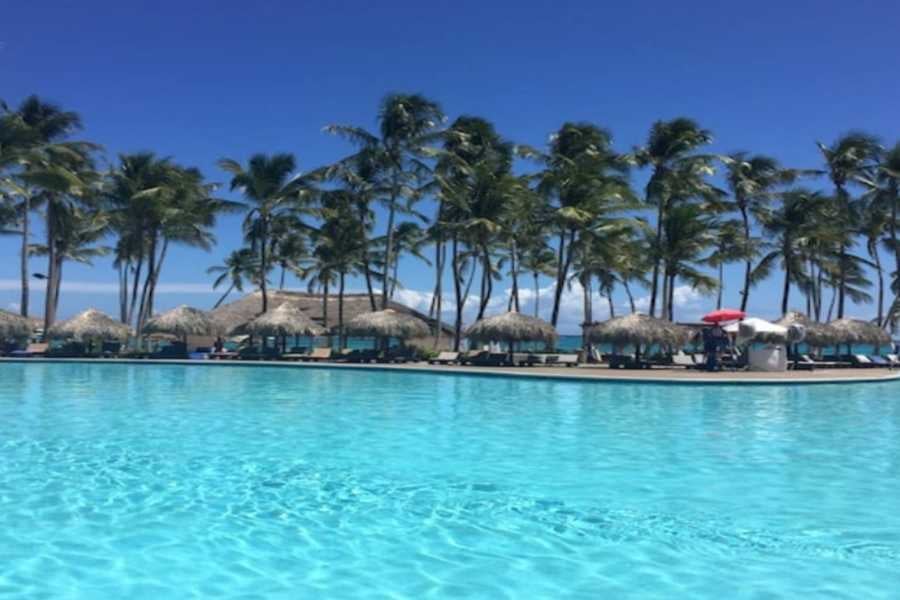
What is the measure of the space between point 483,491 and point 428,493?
1.90ft

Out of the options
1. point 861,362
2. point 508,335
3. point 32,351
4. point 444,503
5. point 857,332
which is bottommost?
point 444,503

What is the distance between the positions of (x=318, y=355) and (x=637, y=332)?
1243 cm

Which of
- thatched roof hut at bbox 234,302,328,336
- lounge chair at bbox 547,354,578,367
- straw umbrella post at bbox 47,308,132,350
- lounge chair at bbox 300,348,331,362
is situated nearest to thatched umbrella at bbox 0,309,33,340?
straw umbrella post at bbox 47,308,132,350

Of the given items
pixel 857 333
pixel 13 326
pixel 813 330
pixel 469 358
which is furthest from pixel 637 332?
pixel 13 326

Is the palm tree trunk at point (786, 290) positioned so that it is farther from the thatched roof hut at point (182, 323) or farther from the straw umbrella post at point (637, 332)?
the thatched roof hut at point (182, 323)

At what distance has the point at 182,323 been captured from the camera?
105 ft

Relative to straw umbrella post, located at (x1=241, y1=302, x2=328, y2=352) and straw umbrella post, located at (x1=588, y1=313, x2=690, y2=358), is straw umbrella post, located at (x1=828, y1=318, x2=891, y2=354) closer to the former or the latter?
straw umbrella post, located at (x1=588, y1=313, x2=690, y2=358)

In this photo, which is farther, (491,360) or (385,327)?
(385,327)

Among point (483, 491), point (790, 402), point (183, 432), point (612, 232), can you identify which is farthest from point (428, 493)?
point (612, 232)

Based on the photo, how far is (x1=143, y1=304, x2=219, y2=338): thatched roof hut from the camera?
31.9 metres

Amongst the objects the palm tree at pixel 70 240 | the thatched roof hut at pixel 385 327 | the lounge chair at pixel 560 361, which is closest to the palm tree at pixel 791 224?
the lounge chair at pixel 560 361

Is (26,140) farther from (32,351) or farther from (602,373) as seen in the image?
(602,373)

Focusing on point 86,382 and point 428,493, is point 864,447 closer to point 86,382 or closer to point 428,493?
point 428,493

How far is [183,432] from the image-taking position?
37.8 feet
